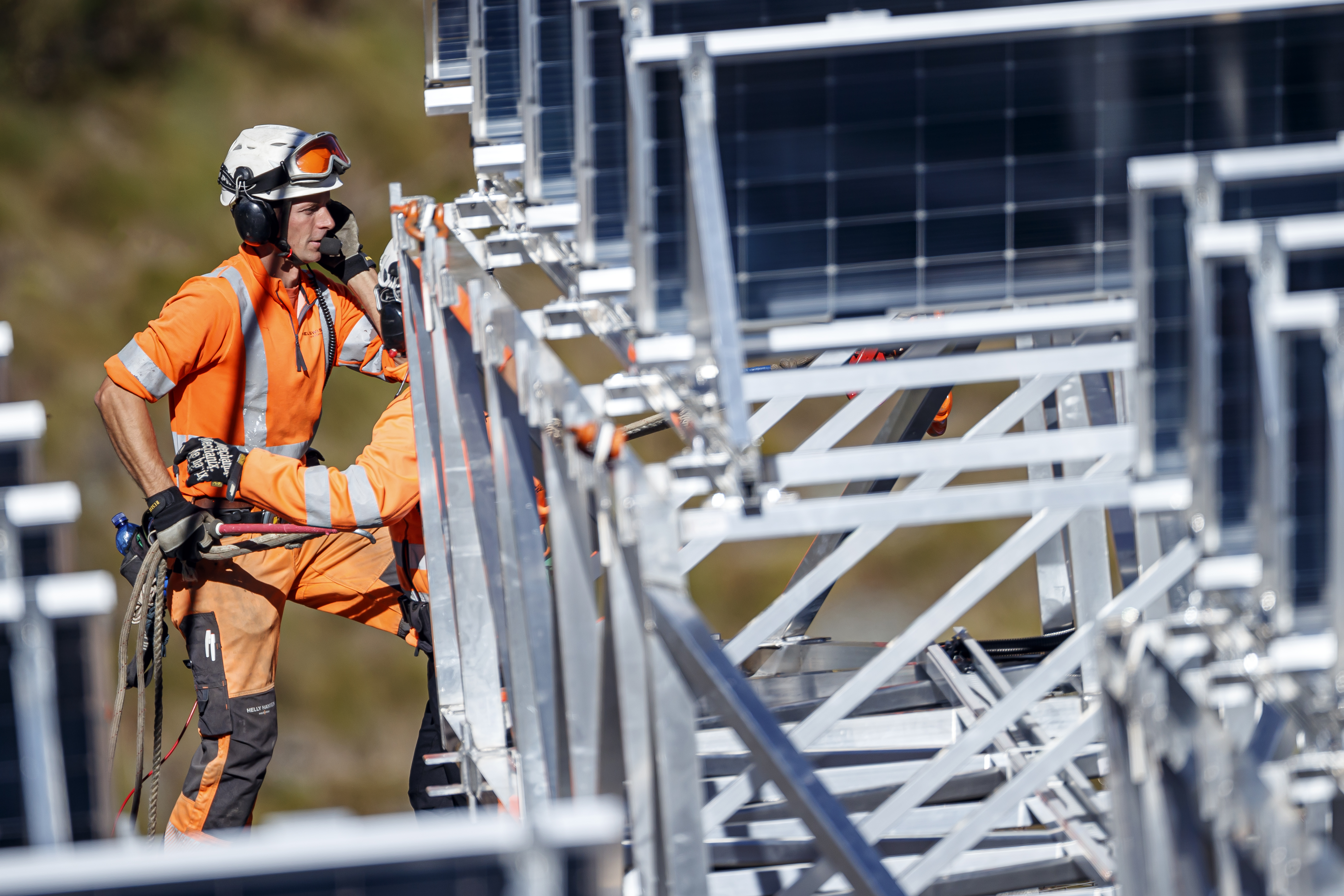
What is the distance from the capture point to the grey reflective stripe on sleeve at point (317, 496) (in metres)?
3.70

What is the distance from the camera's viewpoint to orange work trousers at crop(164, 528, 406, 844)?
4.45 metres

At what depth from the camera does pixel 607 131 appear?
2980 mm

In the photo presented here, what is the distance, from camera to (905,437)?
495cm

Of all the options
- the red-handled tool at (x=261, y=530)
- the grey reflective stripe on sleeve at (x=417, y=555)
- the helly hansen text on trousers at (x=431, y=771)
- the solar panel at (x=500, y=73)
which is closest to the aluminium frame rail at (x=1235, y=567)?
the solar panel at (x=500, y=73)

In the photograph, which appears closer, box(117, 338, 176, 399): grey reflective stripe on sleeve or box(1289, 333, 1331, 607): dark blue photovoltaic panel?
box(1289, 333, 1331, 607): dark blue photovoltaic panel

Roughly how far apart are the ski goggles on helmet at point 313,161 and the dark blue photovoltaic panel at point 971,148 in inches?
91.3

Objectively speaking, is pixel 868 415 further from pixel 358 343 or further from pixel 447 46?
pixel 447 46

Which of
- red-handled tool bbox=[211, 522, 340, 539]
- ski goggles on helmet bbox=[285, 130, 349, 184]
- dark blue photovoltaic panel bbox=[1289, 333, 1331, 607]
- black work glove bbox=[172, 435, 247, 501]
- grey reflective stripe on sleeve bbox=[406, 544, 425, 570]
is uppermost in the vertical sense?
ski goggles on helmet bbox=[285, 130, 349, 184]

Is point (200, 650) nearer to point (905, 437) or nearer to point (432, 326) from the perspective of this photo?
point (432, 326)

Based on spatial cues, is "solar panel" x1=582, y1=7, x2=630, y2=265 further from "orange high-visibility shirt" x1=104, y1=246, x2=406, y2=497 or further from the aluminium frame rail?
"orange high-visibility shirt" x1=104, y1=246, x2=406, y2=497

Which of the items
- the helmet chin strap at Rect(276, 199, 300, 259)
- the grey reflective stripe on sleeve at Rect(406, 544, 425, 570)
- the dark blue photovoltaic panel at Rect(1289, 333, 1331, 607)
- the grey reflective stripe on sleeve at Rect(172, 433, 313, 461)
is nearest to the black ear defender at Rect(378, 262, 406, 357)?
the helmet chin strap at Rect(276, 199, 300, 259)

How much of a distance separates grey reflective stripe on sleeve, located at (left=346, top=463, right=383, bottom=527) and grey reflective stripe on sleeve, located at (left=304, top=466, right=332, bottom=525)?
0.06 meters

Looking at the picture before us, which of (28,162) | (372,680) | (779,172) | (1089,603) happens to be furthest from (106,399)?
(28,162)

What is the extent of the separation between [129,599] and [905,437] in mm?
2680
